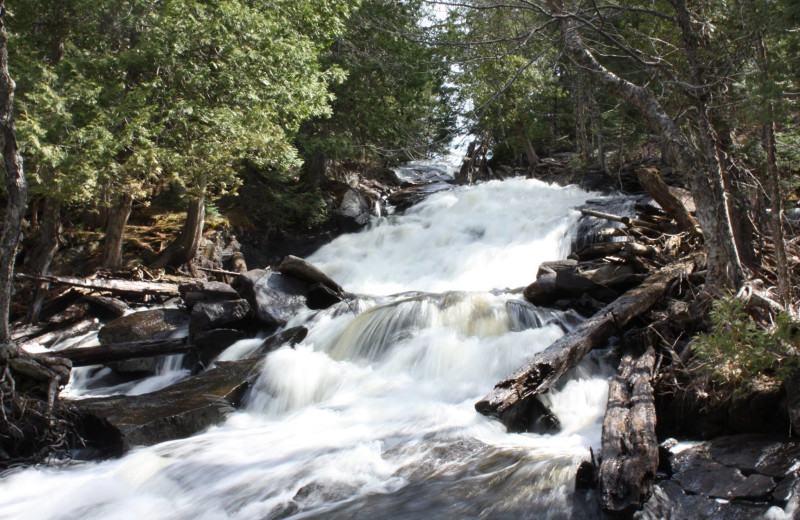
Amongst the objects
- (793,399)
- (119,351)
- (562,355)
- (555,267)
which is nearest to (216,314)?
(119,351)

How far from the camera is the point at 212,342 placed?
9031 millimetres

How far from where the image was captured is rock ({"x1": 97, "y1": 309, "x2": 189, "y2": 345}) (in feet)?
29.8

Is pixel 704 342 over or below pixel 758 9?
below

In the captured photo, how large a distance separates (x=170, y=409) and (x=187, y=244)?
7462 millimetres

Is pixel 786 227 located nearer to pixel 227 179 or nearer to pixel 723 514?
pixel 723 514

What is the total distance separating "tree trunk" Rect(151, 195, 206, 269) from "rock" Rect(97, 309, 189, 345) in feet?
10.6

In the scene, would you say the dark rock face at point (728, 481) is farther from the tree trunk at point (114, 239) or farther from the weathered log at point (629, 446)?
the tree trunk at point (114, 239)

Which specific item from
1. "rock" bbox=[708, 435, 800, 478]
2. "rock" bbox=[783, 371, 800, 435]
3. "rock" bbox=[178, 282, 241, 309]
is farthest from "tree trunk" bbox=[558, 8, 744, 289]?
"rock" bbox=[178, 282, 241, 309]

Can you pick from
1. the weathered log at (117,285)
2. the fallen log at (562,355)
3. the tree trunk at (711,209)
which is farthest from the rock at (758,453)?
the weathered log at (117,285)

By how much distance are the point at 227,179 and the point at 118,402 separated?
6.63 metres

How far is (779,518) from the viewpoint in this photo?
3.45 meters

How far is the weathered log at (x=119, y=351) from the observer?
26.0 feet

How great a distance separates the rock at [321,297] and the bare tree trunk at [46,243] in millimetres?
5178

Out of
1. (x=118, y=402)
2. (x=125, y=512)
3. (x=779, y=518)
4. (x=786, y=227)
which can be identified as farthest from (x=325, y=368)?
(x=786, y=227)
